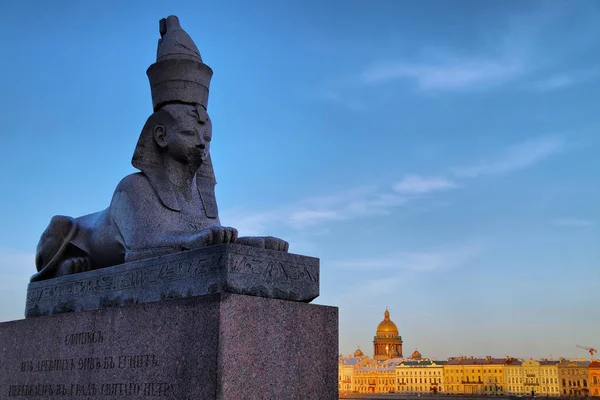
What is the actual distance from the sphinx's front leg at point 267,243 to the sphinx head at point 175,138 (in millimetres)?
1263

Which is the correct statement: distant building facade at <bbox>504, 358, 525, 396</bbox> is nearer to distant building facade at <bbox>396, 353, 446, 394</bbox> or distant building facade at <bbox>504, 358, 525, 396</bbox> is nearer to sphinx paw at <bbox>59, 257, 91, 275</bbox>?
distant building facade at <bbox>396, 353, 446, 394</bbox>

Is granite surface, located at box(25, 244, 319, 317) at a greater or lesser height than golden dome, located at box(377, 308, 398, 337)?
lesser

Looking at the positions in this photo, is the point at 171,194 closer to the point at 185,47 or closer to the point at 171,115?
the point at 171,115

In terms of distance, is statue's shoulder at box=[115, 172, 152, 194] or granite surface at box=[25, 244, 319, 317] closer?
granite surface at box=[25, 244, 319, 317]

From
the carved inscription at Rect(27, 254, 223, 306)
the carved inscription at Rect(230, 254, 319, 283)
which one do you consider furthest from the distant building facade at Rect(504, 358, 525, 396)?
the carved inscription at Rect(230, 254, 319, 283)

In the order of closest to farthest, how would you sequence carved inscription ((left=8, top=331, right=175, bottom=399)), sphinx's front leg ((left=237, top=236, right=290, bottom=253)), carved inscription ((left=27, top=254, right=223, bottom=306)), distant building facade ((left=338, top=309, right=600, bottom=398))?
carved inscription ((left=27, top=254, right=223, bottom=306)) → carved inscription ((left=8, top=331, right=175, bottom=399)) → sphinx's front leg ((left=237, top=236, right=290, bottom=253)) → distant building facade ((left=338, top=309, right=600, bottom=398))

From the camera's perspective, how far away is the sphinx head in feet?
21.2

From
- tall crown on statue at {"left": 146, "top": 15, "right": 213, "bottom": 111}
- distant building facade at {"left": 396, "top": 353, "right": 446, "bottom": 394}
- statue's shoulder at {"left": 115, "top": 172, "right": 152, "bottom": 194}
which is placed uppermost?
distant building facade at {"left": 396, "top": 353, "right": 446, "bottom": 394}

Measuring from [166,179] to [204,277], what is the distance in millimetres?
1635

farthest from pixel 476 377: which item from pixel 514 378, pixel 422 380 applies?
pixel 422 380

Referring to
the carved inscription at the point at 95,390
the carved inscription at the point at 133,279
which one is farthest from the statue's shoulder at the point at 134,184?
the carved inscription at the point at 95,390

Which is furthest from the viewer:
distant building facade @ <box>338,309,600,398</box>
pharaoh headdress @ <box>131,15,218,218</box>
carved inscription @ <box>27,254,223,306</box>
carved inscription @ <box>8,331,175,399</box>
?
distant building facade @ <box>338,309,600,398</box>

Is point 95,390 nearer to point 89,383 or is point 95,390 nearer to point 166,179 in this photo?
point 89,383

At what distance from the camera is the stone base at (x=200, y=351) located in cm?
486
